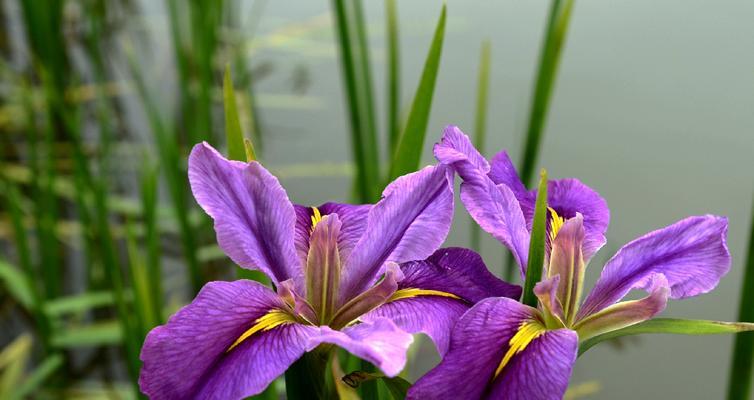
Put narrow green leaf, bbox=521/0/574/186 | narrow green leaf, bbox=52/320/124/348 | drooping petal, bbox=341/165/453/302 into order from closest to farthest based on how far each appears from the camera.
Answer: drooping petal, bbox=341/165/453/302
narrow green leaf, bbox=521/0/574/186
narrow green leaf, bbox=52/320/124/348

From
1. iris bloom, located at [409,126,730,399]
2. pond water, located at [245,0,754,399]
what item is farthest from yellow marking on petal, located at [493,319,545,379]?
pond water, located at [245,0,754,399]

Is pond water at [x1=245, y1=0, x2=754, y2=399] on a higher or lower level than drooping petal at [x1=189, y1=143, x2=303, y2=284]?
lower

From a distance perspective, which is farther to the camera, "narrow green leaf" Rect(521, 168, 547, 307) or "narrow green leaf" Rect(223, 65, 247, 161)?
"narrow green leaf" Rect(223, 65, 247, 161)

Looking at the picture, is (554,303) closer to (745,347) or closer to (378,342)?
(378,342)

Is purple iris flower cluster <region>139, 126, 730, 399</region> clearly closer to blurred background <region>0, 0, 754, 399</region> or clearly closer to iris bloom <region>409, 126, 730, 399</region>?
iris bloom <region>409, 126, 730, 399</region>

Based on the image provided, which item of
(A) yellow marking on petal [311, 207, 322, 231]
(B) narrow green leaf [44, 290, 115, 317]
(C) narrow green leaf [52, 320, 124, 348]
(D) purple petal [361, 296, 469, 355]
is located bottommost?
(C) narrow green leaf [52, 320, 124, 348]

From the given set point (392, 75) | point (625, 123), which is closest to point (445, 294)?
point (392, 75)

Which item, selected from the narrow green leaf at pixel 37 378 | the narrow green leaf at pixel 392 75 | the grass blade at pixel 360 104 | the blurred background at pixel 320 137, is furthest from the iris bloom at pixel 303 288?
the narrow green leaf at pixel 37 378

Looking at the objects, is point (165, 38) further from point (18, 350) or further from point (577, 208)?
point (577, 208)

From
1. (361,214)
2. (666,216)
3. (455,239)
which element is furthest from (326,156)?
(361,214)
